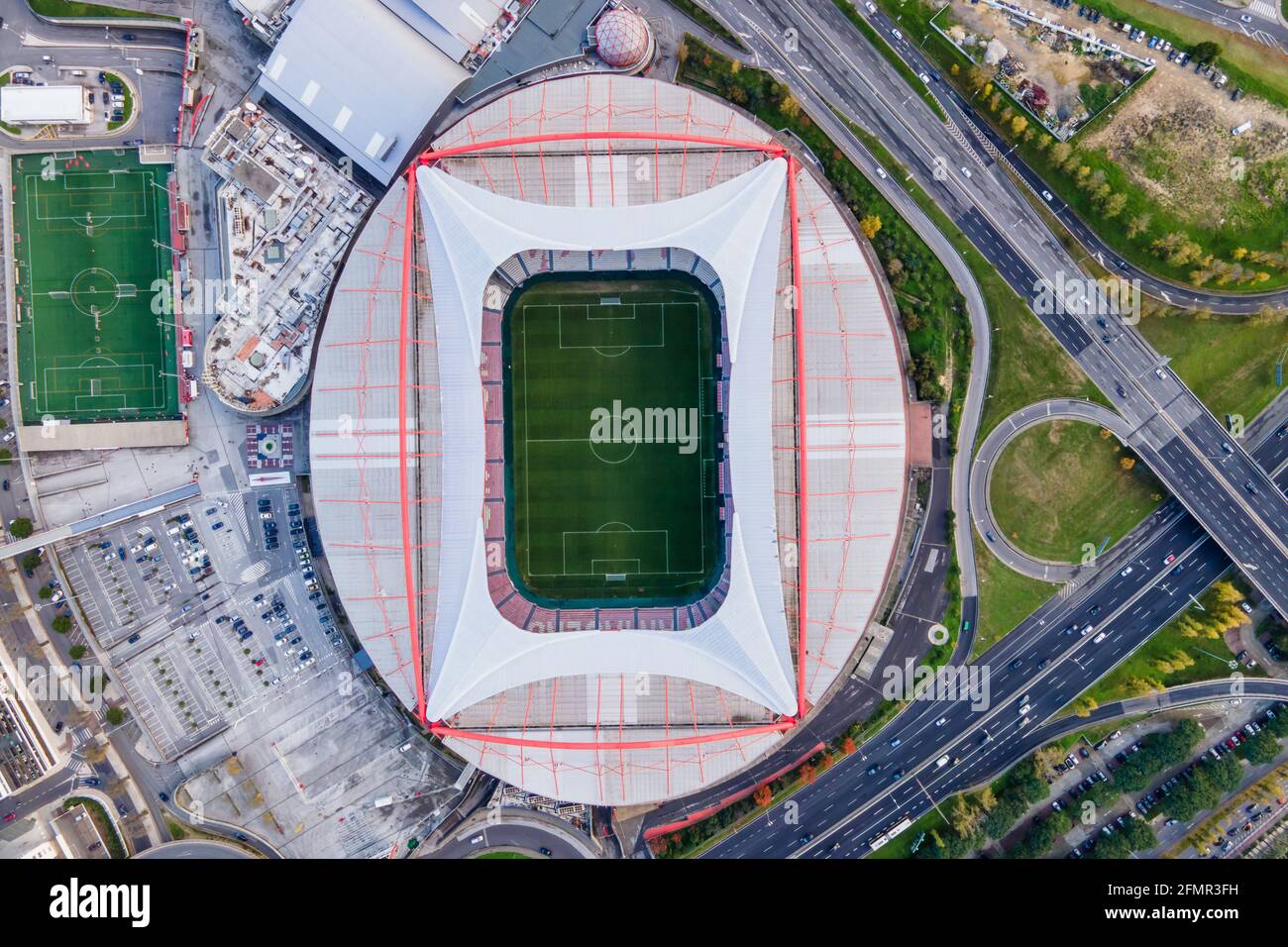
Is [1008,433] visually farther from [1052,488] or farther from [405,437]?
[405,437]

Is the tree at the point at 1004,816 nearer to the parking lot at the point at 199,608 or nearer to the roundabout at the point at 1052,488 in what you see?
the roundabout at the point at 1052,488

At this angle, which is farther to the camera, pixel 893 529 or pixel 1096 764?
pixel 1096 764

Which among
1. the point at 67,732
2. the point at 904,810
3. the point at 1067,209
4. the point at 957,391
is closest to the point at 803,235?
the point at 957,391

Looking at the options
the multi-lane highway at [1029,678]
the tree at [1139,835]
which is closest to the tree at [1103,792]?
the tree at [1139,835]

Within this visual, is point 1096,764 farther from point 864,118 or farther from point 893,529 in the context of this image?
point 864,118

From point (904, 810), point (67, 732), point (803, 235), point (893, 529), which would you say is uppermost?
point (803, 235)

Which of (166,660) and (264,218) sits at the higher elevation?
(264,218)

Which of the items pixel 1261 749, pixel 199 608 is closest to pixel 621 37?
pixel 199 608
